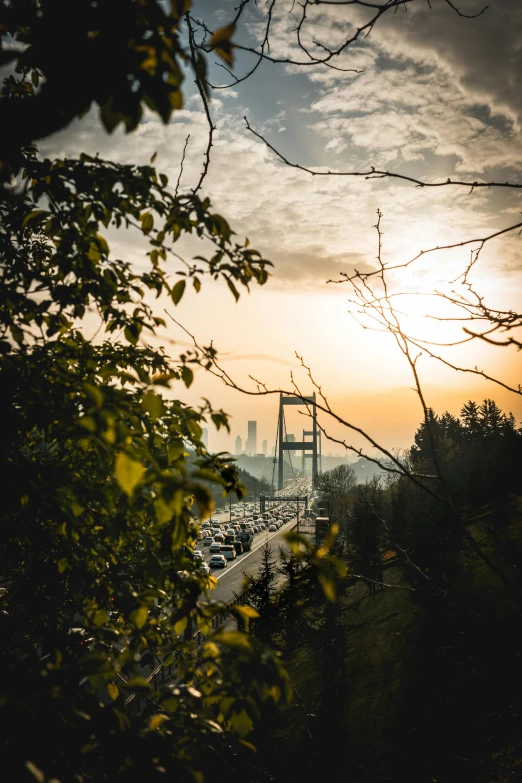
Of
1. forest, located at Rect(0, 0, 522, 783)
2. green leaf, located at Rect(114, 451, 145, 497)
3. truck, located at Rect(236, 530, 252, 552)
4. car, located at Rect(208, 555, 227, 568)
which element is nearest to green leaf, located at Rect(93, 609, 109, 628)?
forest, located at Rect(0, 0, 522, 783)

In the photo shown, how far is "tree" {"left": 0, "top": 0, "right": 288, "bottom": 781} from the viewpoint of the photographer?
1.44 metres

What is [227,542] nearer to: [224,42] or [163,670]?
[163,670]

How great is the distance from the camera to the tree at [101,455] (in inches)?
56.7

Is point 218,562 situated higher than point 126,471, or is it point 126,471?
point 126,471

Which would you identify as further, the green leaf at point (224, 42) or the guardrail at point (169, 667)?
the guardrail at point (169, 667)

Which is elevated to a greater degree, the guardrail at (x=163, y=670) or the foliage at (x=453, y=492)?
the foliage at (x=453, y=492)

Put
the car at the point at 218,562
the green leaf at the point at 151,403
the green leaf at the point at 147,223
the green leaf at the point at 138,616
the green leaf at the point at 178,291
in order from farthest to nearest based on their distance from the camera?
the car at the point at 218,562 < the green leaf at the point at 147,223 < the green leaf at the point at 178,291 < the green leaf at the point at 138,616 < the green leaf at the point at 151,403

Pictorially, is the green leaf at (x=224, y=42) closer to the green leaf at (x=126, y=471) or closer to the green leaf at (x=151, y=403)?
the green leaf at (x=151, y=403)

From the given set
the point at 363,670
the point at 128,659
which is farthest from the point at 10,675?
the point at 363,670

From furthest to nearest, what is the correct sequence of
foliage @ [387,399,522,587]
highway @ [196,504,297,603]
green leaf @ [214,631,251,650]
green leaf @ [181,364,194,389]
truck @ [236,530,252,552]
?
truck @ [236,530,252,552]
highway @ [196,504,297,603]
foliage @ [387,399,522,587]
green leaf @ [181,364,194,389]
green leaf @ [214,631,251,650]

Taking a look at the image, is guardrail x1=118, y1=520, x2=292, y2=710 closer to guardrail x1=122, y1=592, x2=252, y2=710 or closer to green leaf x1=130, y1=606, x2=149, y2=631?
guardrail x1=122, y1=592, x2=252, y2=710

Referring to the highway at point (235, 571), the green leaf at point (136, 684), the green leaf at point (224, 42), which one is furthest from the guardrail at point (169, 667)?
the highway at point (235, 571)

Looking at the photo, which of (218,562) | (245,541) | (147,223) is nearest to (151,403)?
(147,223)

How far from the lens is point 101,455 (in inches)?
76.9
